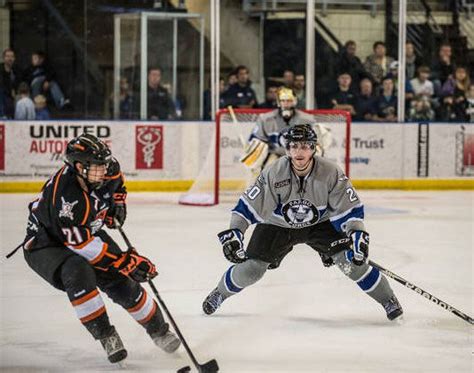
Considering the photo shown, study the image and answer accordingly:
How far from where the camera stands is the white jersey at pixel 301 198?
14.5 ft

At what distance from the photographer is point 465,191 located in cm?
1089

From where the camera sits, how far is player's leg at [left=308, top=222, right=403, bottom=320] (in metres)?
4.52

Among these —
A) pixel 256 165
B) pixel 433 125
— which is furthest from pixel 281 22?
pixel 256 165

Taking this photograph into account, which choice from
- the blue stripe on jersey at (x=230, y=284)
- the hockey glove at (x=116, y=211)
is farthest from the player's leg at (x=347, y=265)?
the hockey glove at (x=116, y=211)

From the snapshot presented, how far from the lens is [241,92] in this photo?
35.3ft

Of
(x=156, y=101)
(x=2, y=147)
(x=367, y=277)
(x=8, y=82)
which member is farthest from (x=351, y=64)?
(x=367, y=277)

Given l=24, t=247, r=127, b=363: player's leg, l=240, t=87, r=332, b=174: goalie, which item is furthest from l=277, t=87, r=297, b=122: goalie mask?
l=24, t=247, r=127, b=363: player's leg

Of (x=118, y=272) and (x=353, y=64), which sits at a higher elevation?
(x=353, y=64)

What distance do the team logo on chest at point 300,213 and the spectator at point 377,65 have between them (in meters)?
6.97

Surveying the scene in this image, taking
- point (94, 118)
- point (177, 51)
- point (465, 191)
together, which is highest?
point (177, 51)

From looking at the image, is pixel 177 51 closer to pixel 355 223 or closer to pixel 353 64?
pixel 353 64

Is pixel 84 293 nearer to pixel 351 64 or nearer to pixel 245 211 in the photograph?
pixel 245 211

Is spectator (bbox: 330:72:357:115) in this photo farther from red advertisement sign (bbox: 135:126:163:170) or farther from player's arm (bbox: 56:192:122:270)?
player's arm (bbox: 56:192:122:270)

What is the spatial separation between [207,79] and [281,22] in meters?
1.01
